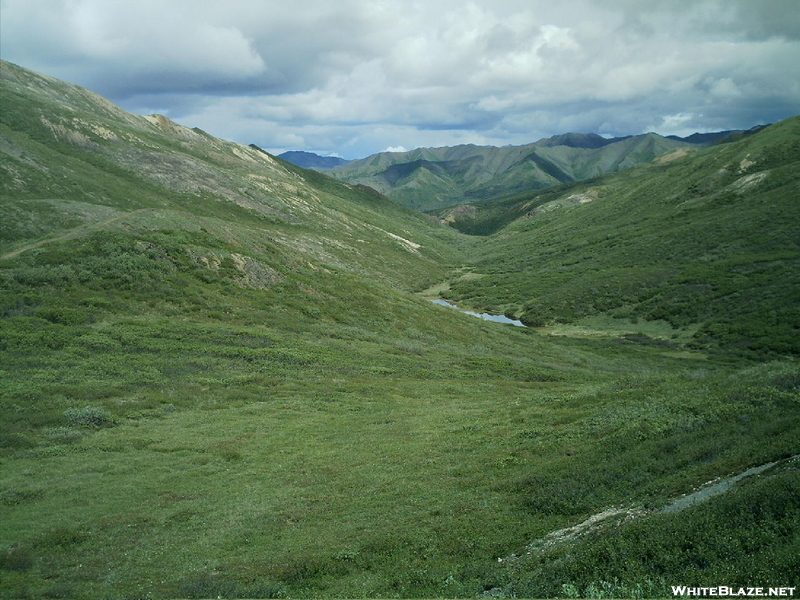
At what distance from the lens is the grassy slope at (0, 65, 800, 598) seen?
13914 millimetres

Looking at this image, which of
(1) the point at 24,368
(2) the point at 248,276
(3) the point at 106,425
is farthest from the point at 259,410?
(2) the point at 248,276

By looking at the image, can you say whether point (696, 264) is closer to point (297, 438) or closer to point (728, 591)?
point (297, 438)

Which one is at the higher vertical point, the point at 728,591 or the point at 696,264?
the point at 696,264

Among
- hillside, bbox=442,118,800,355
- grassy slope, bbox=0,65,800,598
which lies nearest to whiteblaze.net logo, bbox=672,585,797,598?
grassy slope, bbox=0,65,800,598

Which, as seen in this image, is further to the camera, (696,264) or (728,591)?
(696,264)

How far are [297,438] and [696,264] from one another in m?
117

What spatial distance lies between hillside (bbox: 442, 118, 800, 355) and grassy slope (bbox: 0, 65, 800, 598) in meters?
30.5

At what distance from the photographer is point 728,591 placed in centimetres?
872

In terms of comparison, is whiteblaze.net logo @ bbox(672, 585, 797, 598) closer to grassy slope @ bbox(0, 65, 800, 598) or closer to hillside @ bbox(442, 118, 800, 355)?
grassy slope @ bbox(0, 65, 800, 598)

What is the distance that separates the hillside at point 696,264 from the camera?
8431 centimetres

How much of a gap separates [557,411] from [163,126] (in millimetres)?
207921

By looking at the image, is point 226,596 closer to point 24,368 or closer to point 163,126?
point 24,368

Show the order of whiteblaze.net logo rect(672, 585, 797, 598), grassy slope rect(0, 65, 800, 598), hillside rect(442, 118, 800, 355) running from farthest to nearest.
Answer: hillside rect(442, 118, 800, 355) < grassy slope rect(0, 65, 800, 598) < whiteblaze.net logo rect(672, 585, 797, 598)

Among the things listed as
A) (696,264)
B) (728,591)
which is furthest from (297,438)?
(696,264)
